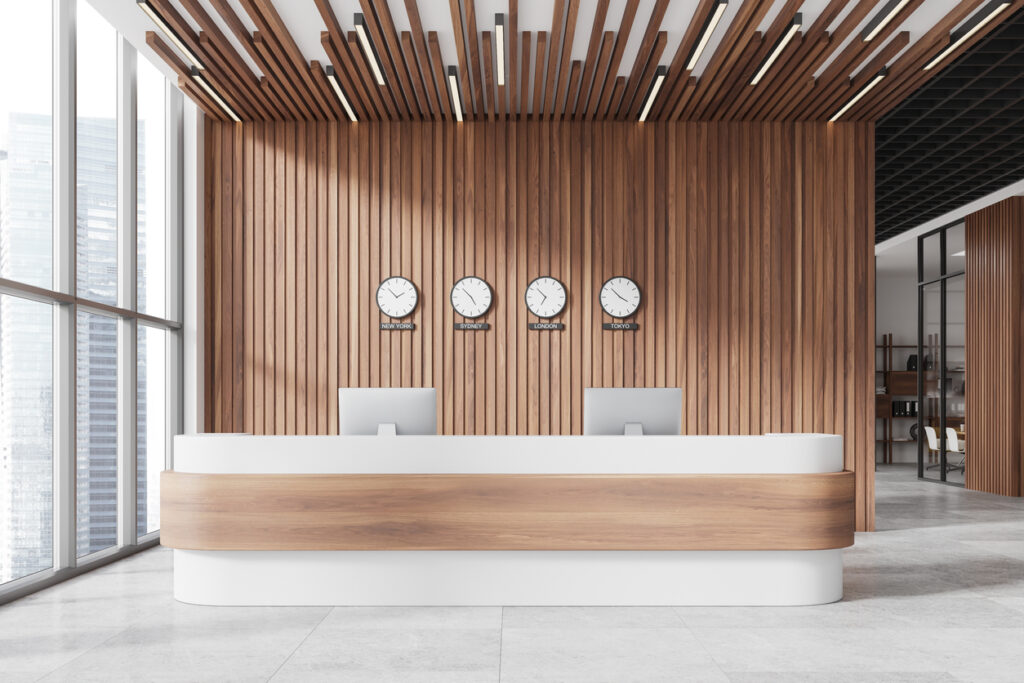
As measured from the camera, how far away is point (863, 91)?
672 cm

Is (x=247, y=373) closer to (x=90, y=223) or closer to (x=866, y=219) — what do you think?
(x=90, y=223)

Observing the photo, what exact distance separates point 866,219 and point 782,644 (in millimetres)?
4843

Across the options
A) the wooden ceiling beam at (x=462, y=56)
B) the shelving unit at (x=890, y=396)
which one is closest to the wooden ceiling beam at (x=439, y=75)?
the wooden ceiling beam at (x=462, y=56)

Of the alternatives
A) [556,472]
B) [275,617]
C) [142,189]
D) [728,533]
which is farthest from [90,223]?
[728,533]

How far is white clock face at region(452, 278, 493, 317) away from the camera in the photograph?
755 cm

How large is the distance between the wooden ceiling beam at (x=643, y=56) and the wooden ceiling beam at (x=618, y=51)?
4.6 inches

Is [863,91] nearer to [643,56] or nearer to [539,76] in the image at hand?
[643,56]

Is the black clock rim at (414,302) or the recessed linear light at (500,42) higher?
the recessed linear light at (500,42)

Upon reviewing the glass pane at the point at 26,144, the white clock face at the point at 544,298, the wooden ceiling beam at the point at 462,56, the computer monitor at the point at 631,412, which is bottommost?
the computer monitor at the point at 631,412

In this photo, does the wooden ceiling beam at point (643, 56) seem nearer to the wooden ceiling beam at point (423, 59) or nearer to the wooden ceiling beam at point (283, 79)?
the wooden ceiling beam at point (423, 59)

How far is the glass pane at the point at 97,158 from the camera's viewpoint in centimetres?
595

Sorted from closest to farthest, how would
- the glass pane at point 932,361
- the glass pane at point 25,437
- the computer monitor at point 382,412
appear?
the glass pane at point 25,437, the computer monitor at point 382,412, the glass pane at point 932,361

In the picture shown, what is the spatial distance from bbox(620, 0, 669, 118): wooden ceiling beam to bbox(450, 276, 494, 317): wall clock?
6.66ft

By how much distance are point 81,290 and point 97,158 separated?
1.05 meters
